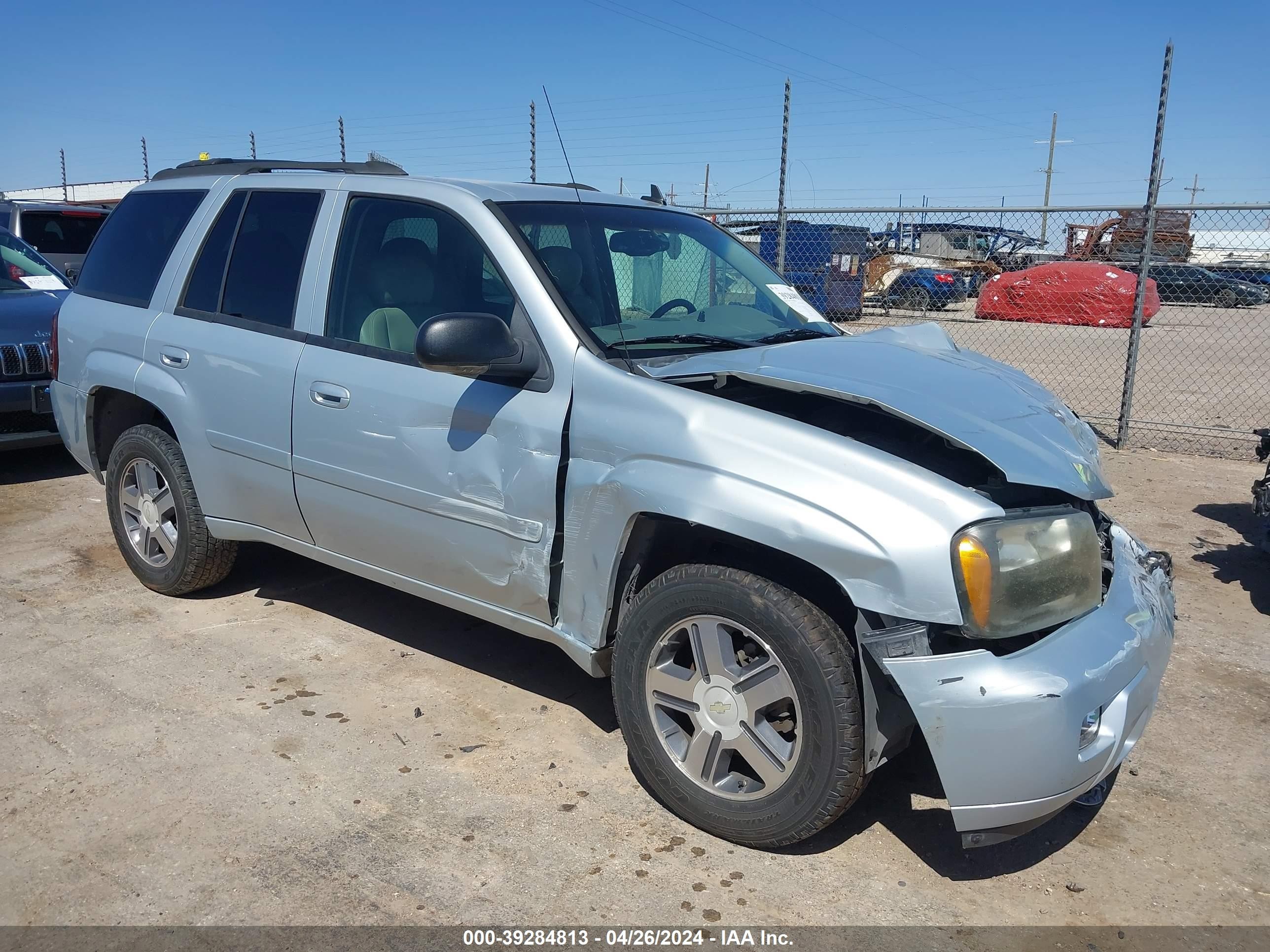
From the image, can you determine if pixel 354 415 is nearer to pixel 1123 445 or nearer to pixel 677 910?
pixel 677 910

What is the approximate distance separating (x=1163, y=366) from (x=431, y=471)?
14761mm

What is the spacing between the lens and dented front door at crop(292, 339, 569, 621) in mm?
3180

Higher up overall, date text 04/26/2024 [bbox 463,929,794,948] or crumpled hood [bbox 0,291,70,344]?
crumpled hood [bbox 0,291,70,344]

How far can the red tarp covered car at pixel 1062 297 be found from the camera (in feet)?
50.6

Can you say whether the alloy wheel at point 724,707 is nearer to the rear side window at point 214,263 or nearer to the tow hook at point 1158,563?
the tow hook at point 1158,563

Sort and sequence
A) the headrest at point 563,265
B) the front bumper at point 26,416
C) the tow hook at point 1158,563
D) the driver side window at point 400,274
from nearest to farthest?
the tow hook at point 1158,563
the headrest at point 563,265
the driver side window at point 400,274
the front bumper at point 26,416

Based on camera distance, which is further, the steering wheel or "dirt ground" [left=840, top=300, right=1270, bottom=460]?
"dirt ground" [left=840, top=300, right=1270, bottom=460]

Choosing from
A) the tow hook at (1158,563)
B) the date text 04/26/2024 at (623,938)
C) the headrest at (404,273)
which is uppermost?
the headrest at (404,273)

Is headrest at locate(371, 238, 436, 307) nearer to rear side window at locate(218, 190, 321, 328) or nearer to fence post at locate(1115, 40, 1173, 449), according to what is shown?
rear side window at locate(218, 190, 321, 328)

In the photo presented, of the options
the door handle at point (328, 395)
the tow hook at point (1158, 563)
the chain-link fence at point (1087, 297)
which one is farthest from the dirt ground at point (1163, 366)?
the door handle at point (328, 395)

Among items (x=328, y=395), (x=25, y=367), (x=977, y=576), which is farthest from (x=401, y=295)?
(x=25, y=367)

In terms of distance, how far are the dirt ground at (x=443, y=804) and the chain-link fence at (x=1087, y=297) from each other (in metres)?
5.88

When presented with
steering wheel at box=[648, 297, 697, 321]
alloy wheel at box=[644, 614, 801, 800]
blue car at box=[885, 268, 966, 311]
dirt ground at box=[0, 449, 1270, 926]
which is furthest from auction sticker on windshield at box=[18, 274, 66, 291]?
blue car at box=[885, 268, 966, 311]

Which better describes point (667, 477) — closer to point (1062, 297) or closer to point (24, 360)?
point (24, 360)
